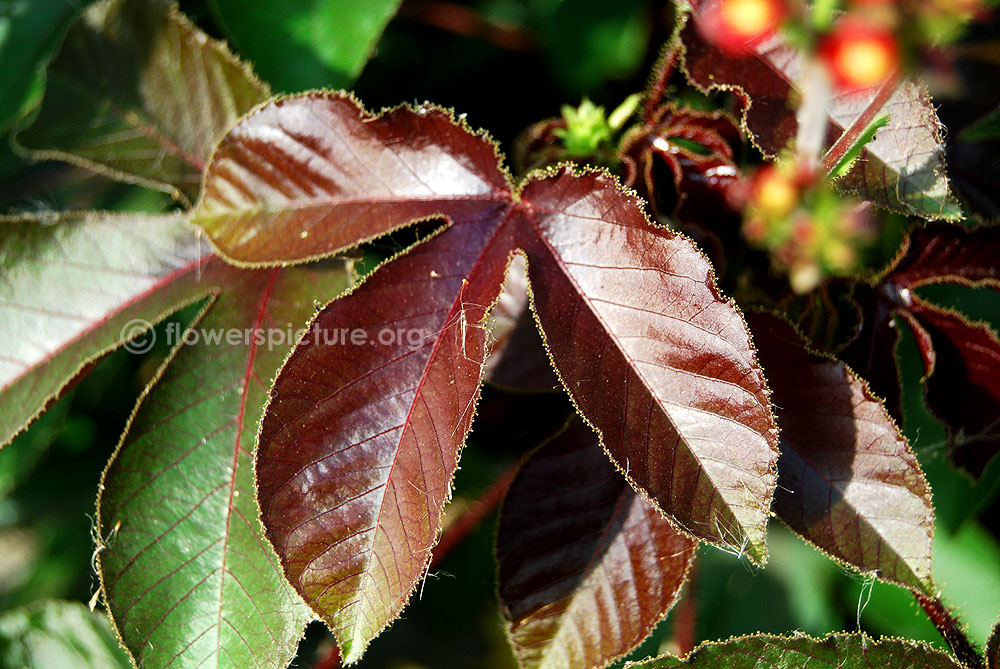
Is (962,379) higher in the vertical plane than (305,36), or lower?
lower

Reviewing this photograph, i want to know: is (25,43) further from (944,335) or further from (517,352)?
(944,335)

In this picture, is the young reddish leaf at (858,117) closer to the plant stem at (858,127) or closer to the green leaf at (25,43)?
the plant stem at (858,127)

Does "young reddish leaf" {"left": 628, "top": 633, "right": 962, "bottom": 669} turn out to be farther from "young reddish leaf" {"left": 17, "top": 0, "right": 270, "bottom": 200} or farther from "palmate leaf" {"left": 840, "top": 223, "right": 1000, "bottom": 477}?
"young reddish leaf" {"left": 17, "top": 0, "right": 270, "bottom": 200}

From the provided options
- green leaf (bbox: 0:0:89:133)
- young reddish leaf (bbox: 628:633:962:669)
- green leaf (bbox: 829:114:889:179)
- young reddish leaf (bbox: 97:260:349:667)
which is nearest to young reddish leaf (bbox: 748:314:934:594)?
young reddish leaf (bbox: 628:633:962:669)

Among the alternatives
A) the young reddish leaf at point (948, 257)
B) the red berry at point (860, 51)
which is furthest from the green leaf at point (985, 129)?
the red berry at point (860, 51)

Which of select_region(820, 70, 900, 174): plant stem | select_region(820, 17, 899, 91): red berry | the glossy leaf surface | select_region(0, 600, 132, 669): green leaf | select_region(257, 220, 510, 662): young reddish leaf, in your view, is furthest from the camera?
select_region(0, 600, 132, 669): green leaf

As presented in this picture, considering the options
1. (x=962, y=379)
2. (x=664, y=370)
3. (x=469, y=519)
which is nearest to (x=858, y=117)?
(x=664, y=370)
